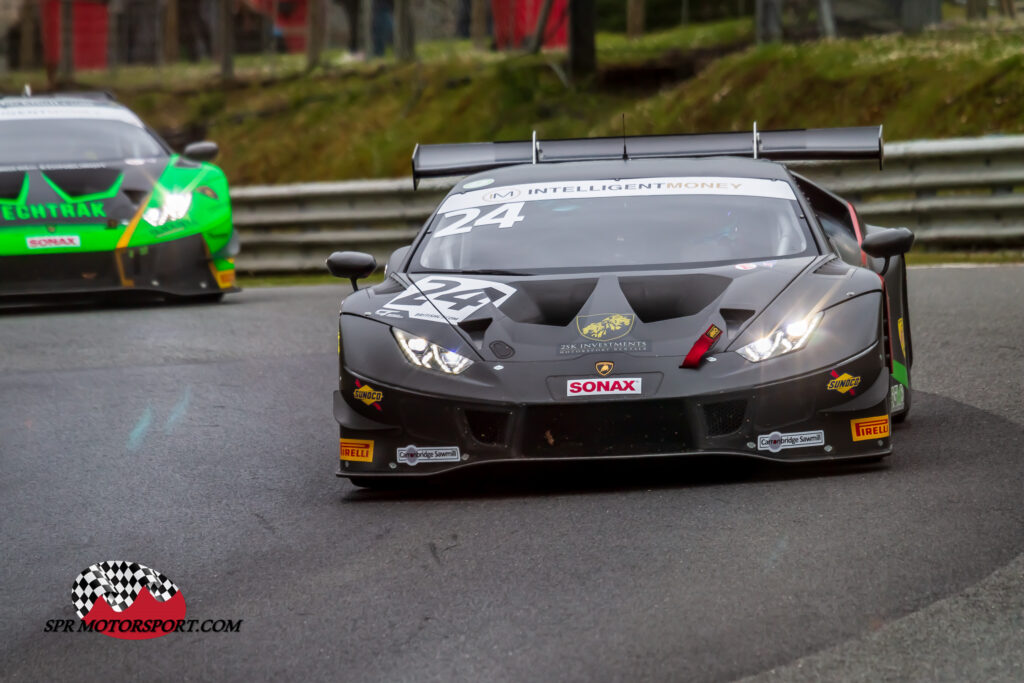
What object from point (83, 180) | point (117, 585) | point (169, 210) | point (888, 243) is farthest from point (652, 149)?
point (83, 180)

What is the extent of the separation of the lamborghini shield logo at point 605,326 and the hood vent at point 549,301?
66mm

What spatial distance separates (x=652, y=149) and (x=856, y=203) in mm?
6706

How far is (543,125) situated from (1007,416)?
1542 cm

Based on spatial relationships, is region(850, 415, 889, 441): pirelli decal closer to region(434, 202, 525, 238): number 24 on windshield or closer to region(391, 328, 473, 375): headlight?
region(391, 328, 473, 375): headlight

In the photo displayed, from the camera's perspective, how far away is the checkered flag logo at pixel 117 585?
16.6 ft

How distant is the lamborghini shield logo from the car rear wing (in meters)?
2.08

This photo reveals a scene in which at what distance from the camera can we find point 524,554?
5215mm

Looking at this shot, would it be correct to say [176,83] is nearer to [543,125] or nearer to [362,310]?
[543,125]

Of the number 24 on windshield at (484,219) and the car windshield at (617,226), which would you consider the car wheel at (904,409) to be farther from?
the number 24 on windshield at (484,219)

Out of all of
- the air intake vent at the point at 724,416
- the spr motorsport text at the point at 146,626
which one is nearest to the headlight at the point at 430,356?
the air intake vent at the point at 724,416

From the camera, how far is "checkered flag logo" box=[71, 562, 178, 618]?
507 centimetres

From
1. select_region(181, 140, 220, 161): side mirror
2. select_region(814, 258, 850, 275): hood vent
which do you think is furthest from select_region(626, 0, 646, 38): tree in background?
select_region(814, 258, 850, 275): hood vent

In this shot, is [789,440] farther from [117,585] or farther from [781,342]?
[117,585]

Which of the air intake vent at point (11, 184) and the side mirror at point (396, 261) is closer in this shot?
the side mirror at point (396, 261)
